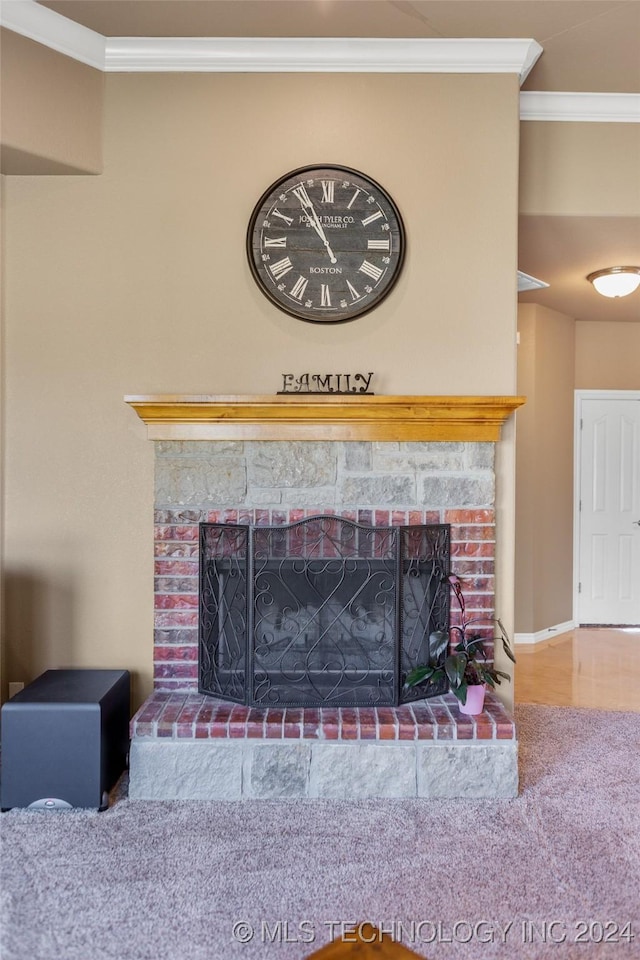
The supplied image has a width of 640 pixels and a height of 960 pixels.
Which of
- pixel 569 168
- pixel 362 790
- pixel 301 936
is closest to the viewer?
pixel 301 936

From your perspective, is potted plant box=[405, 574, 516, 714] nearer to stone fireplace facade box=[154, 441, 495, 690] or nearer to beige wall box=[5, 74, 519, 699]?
stone fireplace facade box=[154, 441, 495, 690]

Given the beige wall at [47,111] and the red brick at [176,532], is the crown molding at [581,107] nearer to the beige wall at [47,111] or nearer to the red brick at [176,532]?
the beige wall at [47,111]

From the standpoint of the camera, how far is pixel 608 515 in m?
4.81

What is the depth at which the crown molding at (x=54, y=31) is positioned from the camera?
2242 millimetres

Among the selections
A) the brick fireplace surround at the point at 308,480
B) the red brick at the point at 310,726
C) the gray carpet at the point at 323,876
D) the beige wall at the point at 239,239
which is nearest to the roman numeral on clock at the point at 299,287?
the beige wall at the point at 239,239

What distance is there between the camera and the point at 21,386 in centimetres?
249

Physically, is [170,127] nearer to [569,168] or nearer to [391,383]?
[391,383]

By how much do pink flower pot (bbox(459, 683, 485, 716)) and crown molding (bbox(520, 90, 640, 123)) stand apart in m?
2.58

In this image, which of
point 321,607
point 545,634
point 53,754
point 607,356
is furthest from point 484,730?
point 607,356

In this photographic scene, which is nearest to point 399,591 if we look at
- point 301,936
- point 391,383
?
point 391,383

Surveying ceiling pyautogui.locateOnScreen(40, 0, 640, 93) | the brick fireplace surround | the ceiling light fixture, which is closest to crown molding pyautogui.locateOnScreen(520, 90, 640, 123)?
ceiling pyautogui.locateOnScreen(40, 0, 640, 93)

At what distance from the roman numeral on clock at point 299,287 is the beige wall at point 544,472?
2447 mm

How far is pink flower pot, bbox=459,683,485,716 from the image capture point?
221 cm

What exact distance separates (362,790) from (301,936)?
65 cm
